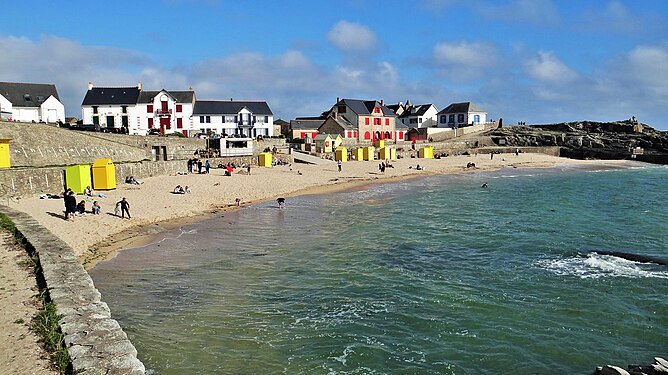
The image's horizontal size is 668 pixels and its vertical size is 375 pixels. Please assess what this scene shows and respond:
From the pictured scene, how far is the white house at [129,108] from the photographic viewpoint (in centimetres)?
5688

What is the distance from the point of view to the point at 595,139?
76.9m

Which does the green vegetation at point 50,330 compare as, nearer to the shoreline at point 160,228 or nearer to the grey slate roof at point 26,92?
the shoreline at point 160,228

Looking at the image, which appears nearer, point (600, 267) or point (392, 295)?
point (392, 295)

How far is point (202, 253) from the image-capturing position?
715 inches

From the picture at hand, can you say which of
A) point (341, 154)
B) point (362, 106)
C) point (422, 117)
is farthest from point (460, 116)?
point (341, 154)

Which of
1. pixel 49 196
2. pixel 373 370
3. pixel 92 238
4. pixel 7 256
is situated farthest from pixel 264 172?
pixel 373 370

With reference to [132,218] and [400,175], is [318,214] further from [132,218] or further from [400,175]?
[400,175]

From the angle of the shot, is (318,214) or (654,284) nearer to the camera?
(654,284)

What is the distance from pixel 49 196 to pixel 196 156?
73.4 feet

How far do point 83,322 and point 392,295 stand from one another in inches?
314

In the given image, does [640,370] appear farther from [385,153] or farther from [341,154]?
[385,153]

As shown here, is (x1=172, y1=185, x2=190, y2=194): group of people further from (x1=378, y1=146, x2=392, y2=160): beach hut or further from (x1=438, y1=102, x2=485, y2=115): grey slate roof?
(x1=438, y1=102, x2=485, y2=115): grey slate roof

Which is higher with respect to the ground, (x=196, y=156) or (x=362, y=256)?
(x=196, y=156)

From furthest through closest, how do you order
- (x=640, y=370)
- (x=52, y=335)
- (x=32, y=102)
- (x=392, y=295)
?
1. (x=32, y=102)
2. (x=392, y=295)
3. (x=640, y=370)
4. (x=52, y=335)
